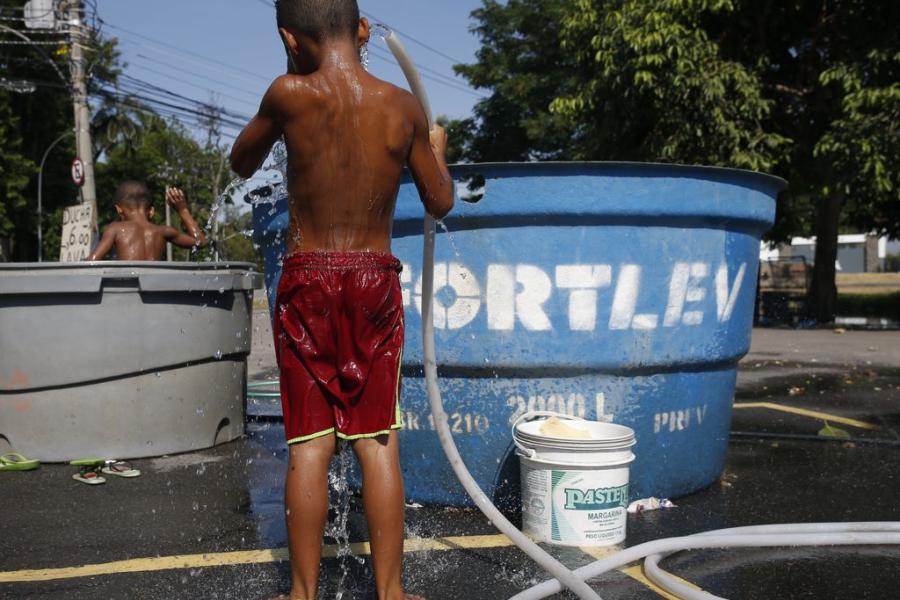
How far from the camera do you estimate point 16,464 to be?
479cm

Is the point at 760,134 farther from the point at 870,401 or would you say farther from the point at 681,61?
the point at 870,401

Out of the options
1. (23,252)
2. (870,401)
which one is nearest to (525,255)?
(870,401)

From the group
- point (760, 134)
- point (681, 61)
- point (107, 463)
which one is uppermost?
point (681, 61)

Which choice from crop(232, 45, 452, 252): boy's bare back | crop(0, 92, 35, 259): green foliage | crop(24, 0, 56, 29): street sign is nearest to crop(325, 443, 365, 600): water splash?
crop(232, 45, 452, 252): boy's bare back

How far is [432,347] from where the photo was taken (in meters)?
3.04

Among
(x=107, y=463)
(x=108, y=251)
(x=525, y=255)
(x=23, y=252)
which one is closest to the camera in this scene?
(x=525, y=255)

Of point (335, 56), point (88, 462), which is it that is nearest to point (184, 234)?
point (88, 462)

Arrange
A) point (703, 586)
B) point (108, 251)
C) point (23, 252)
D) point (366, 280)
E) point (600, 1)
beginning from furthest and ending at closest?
point (23, 252) < point (600, 1) < point (108, 251) < point (703, 586) < point (366, 280)

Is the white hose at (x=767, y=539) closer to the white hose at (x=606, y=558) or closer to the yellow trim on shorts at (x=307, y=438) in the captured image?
the white hose at (x=606, y=558)

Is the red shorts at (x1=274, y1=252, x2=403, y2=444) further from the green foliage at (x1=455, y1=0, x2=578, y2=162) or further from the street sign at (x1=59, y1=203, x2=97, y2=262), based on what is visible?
the green foliage at (x1=455, y1=0, x2=578, y2=162)

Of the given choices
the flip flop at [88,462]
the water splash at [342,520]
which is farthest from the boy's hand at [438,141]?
the flip flop at [88,462]

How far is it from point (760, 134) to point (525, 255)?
40.1 ft

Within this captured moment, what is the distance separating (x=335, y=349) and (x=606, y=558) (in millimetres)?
1141

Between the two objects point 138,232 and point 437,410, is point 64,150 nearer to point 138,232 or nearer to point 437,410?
point 138,232
